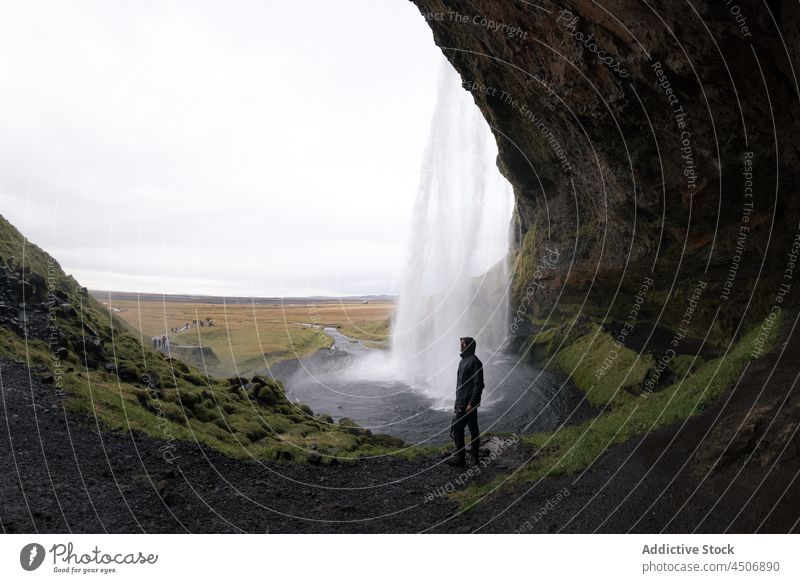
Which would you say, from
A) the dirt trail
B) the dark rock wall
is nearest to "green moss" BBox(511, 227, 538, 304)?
the dark rock wall

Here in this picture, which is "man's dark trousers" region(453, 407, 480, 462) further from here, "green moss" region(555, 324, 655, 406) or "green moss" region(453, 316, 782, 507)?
"green moss" region(555, 324, 655, 406)

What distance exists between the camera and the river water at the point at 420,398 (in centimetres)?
1870

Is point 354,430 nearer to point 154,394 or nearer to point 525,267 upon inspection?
point 154,394

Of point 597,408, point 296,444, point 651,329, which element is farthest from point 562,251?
point 296,444

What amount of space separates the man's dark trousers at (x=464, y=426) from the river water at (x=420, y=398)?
5.68 meters

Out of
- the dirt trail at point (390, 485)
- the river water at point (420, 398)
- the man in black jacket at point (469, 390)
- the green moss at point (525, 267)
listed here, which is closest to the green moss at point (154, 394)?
the dirt trail at point (390, 485)

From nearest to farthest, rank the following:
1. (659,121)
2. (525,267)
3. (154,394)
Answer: (154,394), (659,121), (525,267)

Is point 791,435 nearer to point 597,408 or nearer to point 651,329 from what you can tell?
point 597,408

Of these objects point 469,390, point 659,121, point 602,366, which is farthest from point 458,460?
point 602,366

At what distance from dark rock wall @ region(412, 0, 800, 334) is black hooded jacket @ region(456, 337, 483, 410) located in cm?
967

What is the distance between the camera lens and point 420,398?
996 inches

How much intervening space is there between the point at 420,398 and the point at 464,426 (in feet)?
51.4

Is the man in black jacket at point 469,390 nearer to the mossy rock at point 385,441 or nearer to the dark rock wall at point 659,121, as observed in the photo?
the mossy rock at point 385,441

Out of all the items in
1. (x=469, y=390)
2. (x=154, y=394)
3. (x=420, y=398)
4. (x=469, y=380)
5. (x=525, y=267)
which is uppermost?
(x=525, y=267)
